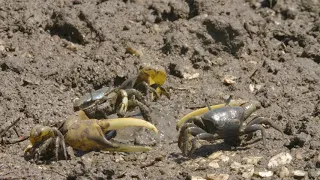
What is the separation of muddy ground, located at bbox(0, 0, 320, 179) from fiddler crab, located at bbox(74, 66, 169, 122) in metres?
0.10

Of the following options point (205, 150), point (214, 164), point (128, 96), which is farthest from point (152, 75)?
point (214, 164)

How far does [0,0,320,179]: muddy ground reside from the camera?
480 centimetres

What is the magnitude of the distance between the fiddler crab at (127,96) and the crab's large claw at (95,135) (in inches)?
17.4

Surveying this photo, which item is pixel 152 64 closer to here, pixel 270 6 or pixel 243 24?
pixel 243 24

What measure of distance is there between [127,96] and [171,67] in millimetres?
586

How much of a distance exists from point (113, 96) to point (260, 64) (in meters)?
1.23

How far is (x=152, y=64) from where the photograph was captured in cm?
594

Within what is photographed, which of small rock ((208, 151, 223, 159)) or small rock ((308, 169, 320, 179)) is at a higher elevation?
small rock ((308, 169, 320, 179))

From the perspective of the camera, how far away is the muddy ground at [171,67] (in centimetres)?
480

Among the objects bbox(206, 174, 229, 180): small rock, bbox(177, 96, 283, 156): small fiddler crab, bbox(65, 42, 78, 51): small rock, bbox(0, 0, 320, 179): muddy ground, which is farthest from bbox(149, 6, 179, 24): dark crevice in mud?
bbox(206, 174, 229, 180): small rock

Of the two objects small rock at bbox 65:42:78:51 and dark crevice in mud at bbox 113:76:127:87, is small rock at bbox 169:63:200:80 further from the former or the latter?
small rock at bbox 65:42:78:51

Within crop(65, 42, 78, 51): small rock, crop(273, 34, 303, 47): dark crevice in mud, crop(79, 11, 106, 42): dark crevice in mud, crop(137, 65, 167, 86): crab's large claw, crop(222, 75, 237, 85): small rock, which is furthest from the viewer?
crop(273, 34, 303, 47): dark crevice in mud

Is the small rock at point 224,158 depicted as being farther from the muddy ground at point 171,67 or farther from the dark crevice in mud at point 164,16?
the dark crevice in mud at point 164,16

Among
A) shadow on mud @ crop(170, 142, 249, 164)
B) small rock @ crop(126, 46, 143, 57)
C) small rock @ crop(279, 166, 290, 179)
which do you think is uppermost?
small rock @ crop(126, 46, 143, 57)
